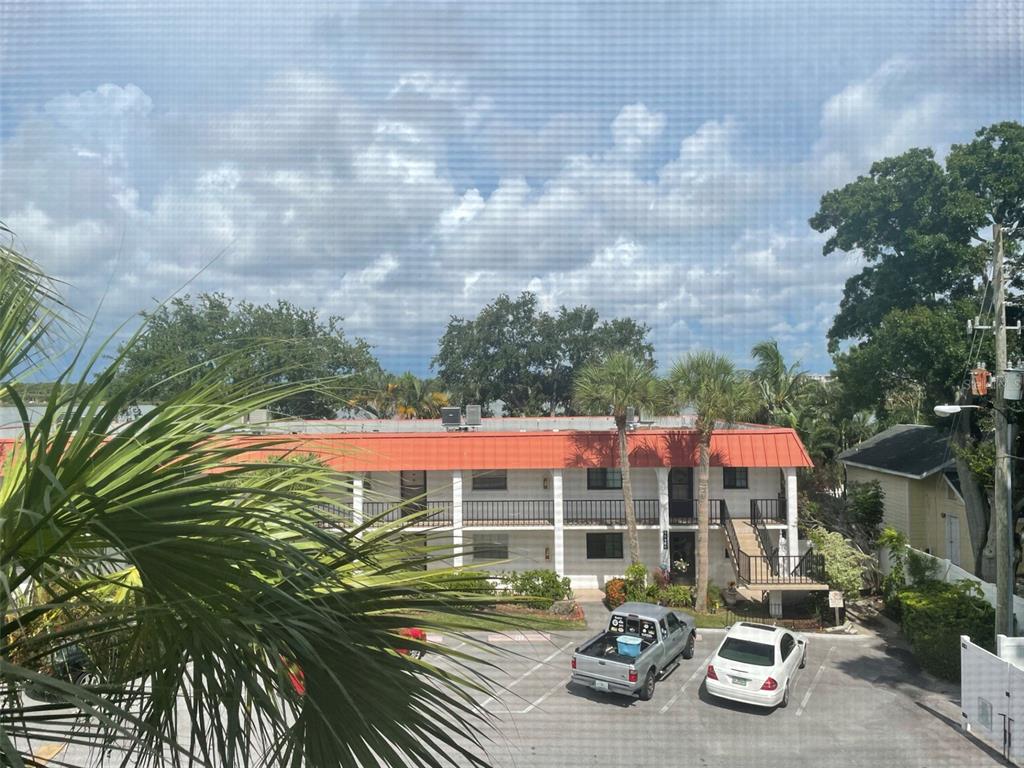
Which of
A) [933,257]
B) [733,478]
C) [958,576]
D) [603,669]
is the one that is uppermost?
[933,257]

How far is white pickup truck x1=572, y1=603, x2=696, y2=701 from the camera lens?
3.49 m

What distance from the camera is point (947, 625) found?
4066 millimetres

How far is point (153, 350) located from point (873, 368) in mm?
5417

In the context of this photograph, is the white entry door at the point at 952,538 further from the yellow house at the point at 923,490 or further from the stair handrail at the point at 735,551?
the stair handrail at the point at 735,551

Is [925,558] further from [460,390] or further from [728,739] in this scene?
[460,390]

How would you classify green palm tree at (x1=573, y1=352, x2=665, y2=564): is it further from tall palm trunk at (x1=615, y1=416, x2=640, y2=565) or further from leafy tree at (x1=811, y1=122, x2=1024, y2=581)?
leafy tree at (x1=811, y1=122, x2=1024, y2=581)

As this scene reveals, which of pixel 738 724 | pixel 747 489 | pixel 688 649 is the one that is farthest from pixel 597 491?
pixel 738 724

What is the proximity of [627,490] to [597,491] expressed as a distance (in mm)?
666

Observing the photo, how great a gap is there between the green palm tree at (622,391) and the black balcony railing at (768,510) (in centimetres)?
123

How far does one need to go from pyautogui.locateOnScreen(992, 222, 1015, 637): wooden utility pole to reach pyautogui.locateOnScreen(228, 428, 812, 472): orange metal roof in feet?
7.35

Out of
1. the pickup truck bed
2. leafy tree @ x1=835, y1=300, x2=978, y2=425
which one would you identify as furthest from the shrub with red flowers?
leafy tree @ x1=835, y1=300, x2=978, y2=425

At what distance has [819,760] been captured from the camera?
2781 mm

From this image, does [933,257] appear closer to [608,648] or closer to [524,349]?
[608,648]

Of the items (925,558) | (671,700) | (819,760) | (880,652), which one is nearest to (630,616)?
(671,700)
